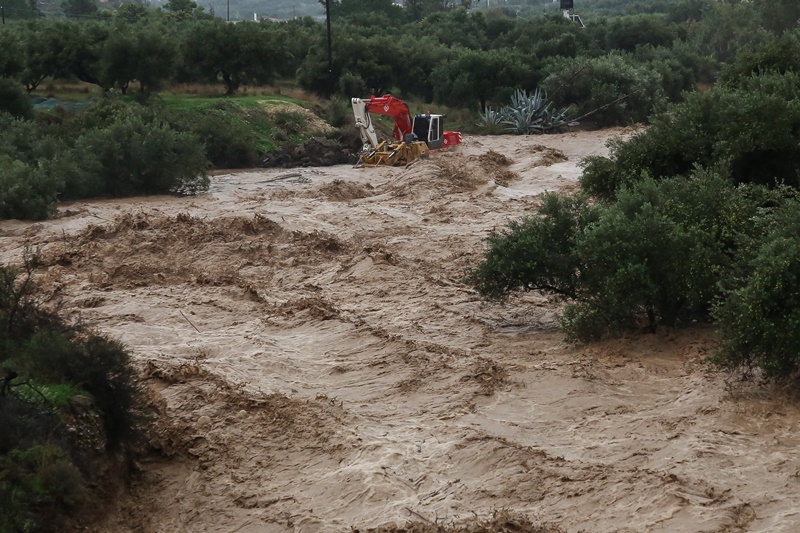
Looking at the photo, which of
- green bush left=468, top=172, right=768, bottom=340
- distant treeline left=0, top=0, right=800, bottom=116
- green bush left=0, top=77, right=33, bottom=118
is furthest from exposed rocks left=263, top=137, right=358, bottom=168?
green bush left=468, top=172, right=768, bottom=340

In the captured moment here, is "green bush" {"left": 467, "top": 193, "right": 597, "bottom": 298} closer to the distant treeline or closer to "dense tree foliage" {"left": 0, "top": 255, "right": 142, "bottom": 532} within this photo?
"dense tree foliage" {"left": 0, "top": 255, "right": 142, "bottom": 532}

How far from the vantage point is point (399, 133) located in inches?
1206

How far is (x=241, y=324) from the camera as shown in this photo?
46.6ft

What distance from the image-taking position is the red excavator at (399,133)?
28734 mm

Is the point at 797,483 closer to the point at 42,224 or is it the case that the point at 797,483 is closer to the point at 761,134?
the point at 761,134

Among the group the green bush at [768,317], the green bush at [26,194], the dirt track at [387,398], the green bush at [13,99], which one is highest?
the green bush at [13,99]

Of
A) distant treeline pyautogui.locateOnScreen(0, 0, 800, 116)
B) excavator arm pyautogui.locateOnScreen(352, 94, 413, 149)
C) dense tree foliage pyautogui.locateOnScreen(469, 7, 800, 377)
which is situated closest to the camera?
dense tree foliage pyautogui.locateOnScreen(469, 7, 800, 377)

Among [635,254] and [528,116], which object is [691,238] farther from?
[528,116]

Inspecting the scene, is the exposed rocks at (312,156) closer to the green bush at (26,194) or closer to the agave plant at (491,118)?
the agave plant at (491,118)

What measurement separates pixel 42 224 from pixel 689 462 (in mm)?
15515

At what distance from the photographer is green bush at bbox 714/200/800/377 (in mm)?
9594

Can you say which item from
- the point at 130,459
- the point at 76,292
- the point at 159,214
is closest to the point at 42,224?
the point at 159,214

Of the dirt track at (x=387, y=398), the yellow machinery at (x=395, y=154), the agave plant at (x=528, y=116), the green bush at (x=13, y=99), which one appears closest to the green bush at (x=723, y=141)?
the dirt track at (x=387, y=398)

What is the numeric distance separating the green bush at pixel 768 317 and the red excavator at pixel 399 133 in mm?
18808
